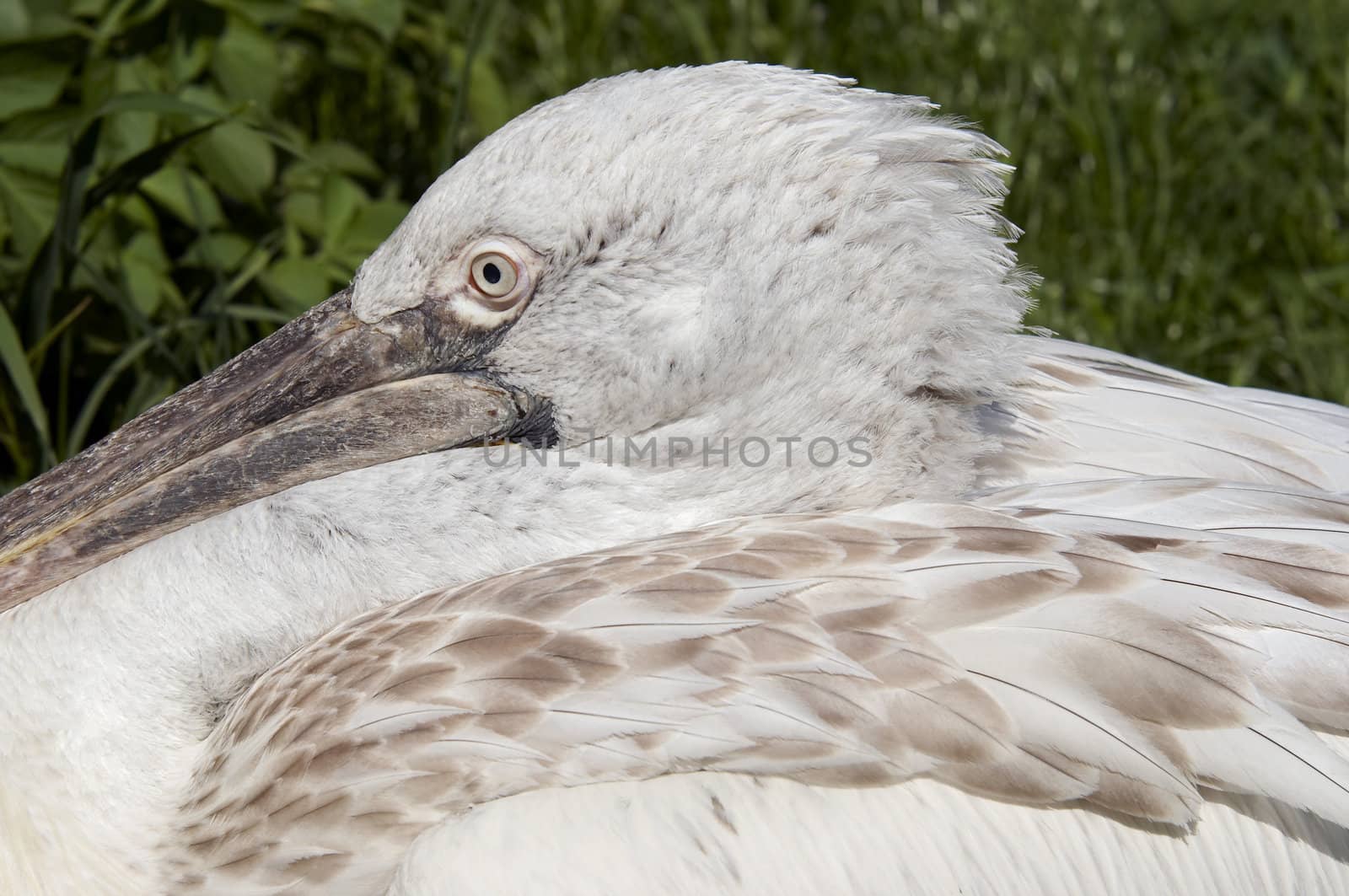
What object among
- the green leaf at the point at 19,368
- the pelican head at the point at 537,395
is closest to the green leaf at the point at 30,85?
the green leaf at the point at 19,368

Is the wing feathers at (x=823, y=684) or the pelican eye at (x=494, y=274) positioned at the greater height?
the pelican eye at (x=494, y=274)

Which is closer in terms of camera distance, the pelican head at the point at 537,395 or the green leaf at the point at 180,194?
the pelican head at the point at 537,395

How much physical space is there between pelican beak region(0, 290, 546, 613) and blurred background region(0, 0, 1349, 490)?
63 centimetres

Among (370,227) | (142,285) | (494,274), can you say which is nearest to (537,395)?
(494,274)

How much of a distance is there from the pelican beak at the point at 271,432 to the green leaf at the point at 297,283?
835 millimetres

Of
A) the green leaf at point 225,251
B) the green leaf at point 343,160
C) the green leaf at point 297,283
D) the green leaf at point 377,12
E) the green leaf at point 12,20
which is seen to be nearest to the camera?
the green leaf at point 12,20

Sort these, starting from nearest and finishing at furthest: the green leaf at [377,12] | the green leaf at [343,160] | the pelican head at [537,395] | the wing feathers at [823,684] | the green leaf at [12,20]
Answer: the wing feathers at [823,684], the pelican head at [537,395], the green leaf at [12,20], the green leaf at [377,12], the green leaf at [343,160]

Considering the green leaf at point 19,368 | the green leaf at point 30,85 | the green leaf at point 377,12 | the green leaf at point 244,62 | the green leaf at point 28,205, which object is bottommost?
the green leaf at point 19,368

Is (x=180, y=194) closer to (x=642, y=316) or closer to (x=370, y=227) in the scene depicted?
(x=370, y=227)

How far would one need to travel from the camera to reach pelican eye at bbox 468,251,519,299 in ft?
7.26

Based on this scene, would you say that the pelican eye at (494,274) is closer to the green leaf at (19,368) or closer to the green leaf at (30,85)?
the green leaf at (19,368)

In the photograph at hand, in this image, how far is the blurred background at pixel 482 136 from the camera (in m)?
3.09

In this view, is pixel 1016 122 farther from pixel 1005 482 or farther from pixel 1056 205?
pixel 1005 482

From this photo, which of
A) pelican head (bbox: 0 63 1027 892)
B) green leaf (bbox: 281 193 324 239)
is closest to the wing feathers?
pelican head (bbox: 0 63 1027 892)
